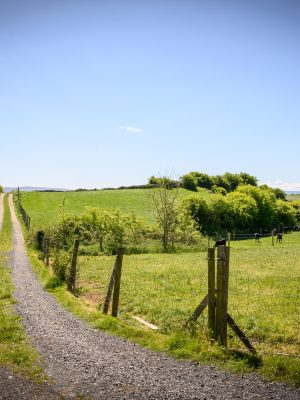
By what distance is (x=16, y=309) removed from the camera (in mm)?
14133

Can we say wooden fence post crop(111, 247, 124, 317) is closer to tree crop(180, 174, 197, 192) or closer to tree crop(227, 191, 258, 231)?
tree crop(227, 191, 258, 231)

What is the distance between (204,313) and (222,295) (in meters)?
3.88

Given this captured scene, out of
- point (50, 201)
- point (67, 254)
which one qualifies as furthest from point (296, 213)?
point (67, 254)

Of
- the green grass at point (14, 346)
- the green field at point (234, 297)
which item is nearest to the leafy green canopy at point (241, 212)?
the green field at point (234, 297)

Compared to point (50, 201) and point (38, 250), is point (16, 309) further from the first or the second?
point (50, 201)

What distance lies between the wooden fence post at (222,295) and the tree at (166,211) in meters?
35.8

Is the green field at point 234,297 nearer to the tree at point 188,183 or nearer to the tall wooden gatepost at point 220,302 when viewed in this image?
the tall wooden gatepost at point 220,302

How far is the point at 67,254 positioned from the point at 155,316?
8.08 meters

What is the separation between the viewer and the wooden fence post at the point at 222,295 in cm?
930

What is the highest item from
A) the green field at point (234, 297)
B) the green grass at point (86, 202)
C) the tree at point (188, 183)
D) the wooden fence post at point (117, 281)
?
the tree at point (188, 183)

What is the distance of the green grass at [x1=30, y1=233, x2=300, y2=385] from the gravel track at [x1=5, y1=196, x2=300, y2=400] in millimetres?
489

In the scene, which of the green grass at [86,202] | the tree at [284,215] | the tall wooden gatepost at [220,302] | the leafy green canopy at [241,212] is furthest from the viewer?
the tree at [284,215]

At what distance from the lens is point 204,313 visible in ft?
42.3

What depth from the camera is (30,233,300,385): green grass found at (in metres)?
8.84
